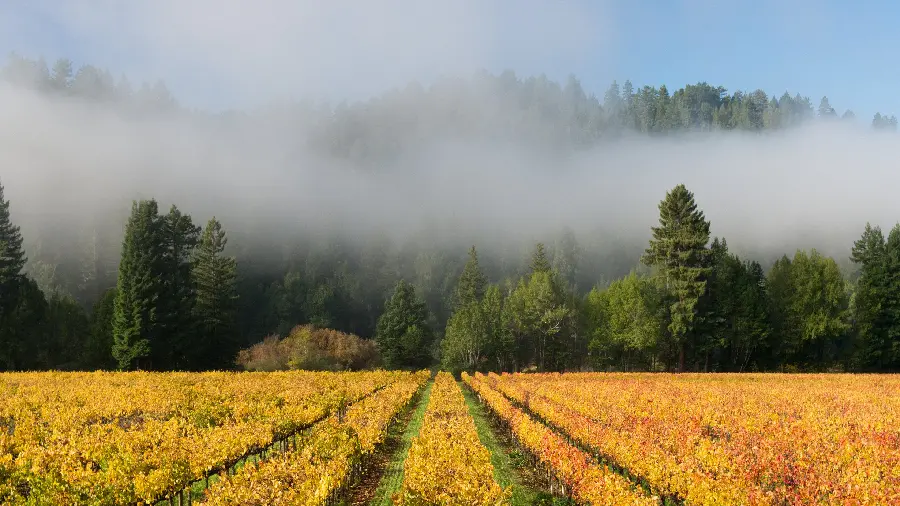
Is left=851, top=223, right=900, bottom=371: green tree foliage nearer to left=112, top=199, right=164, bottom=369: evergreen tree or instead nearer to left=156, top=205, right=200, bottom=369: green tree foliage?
left=156, top=205, right=200, bottom=369: green tree foliage

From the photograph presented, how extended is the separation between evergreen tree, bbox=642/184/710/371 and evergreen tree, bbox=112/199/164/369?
5596 centimetres

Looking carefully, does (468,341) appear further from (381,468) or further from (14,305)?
(381,468)

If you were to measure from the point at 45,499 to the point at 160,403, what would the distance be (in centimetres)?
1641

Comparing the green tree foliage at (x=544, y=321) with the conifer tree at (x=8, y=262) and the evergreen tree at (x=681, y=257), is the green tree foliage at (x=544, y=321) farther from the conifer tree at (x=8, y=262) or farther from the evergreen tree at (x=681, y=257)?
the conifer tree at (x=8, y=262)

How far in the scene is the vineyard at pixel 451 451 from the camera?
1042 cm

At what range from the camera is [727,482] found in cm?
1039

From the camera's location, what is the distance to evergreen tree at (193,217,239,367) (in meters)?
62.5

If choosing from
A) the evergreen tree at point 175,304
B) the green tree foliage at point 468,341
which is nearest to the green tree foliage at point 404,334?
the green tree foliage at point 468,341

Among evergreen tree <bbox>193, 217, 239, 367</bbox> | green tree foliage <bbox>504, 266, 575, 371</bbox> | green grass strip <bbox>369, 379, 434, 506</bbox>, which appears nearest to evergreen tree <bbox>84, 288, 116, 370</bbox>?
evergreen tree <bbox>193, 217, 239, 367</bbox>

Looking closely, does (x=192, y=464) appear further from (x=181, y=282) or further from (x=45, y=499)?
(x=181, y=282)

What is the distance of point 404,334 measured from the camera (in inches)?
3248

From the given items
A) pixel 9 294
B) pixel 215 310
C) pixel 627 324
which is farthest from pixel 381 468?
pixel 9 294

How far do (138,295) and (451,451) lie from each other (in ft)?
178

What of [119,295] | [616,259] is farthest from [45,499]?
[616,259]
